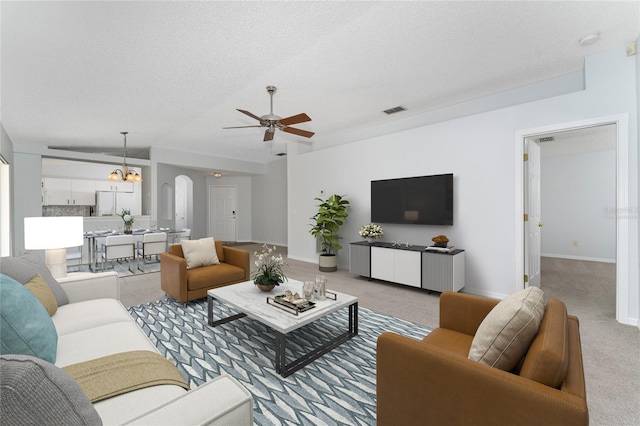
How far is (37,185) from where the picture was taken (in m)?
6.37

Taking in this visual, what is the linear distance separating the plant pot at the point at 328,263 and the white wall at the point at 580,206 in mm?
5710

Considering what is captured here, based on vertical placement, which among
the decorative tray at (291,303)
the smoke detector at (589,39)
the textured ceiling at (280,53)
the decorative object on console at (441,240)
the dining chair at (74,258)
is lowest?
the dining chair at (74,258)

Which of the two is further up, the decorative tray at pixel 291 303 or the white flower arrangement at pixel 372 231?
the white flower arrangement at pixel 372 231

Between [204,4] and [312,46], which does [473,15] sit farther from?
[204,4]

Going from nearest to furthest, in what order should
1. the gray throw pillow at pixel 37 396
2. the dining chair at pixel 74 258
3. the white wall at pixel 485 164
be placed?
the gray throw pillow at pixel 37 396, the white wall at pixel 485 164, the dining chair at pixel 74 258

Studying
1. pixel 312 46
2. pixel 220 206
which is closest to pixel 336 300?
pixel 312 46

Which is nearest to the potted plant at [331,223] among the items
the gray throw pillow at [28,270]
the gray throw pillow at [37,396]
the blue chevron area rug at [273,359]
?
the blue chevron area rug at [273,359]

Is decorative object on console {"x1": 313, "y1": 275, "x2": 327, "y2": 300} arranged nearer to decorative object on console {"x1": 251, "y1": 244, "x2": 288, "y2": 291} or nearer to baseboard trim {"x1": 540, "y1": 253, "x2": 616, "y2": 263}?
decorative object on console {"x1": 251, "y1": 244, "x2": 288, "y2": 291}

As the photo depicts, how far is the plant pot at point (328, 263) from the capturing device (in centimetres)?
547

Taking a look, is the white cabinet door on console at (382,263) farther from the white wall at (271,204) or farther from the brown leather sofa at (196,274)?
the white wall at (271,204)

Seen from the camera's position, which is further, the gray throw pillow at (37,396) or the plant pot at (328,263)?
the plant pot at (328,263)

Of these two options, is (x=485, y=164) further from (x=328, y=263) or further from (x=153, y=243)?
(x=153, y=243)

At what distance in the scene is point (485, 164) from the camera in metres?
3.94

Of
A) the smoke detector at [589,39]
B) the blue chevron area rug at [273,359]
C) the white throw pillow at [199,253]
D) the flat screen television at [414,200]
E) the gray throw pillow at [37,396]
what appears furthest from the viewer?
the flat screen television at [414,200]
